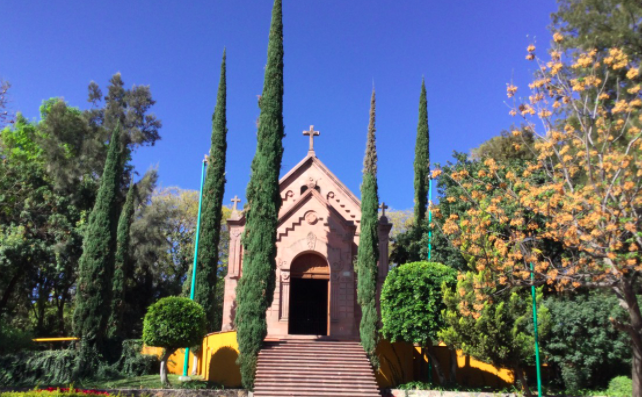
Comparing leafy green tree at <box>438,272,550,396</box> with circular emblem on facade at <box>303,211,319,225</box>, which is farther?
circular emblem on facade at <box>303,211,319,225</box>

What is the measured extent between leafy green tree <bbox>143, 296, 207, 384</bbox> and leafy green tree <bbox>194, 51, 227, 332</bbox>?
369 centimetres

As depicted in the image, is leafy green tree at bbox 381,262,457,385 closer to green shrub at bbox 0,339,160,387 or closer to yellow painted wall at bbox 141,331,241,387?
yellow painted wall at bbox 141,331,241,387

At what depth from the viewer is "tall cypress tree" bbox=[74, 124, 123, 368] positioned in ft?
61.6

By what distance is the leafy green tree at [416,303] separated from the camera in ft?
55.1

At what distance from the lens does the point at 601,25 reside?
18375mm

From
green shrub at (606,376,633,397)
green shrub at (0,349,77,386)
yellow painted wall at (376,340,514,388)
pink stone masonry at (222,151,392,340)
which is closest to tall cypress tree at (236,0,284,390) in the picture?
pink stone masonry at (222,151,392,340)

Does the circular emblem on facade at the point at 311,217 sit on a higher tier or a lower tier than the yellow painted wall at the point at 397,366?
higher

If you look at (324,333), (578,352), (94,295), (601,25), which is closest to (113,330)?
(94,295)

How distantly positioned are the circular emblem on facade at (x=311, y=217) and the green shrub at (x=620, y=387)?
41.5ft

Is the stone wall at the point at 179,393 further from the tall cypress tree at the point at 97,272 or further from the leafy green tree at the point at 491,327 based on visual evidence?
the leafy green tree at the point at 491,327

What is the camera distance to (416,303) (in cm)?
1706

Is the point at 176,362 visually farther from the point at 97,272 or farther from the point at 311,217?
the point at 311,217

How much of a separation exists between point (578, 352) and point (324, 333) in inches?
405

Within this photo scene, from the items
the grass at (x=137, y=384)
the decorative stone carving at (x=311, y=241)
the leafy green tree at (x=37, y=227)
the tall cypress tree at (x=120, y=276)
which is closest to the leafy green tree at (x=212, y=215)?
the grass at (x=137, y=384)
